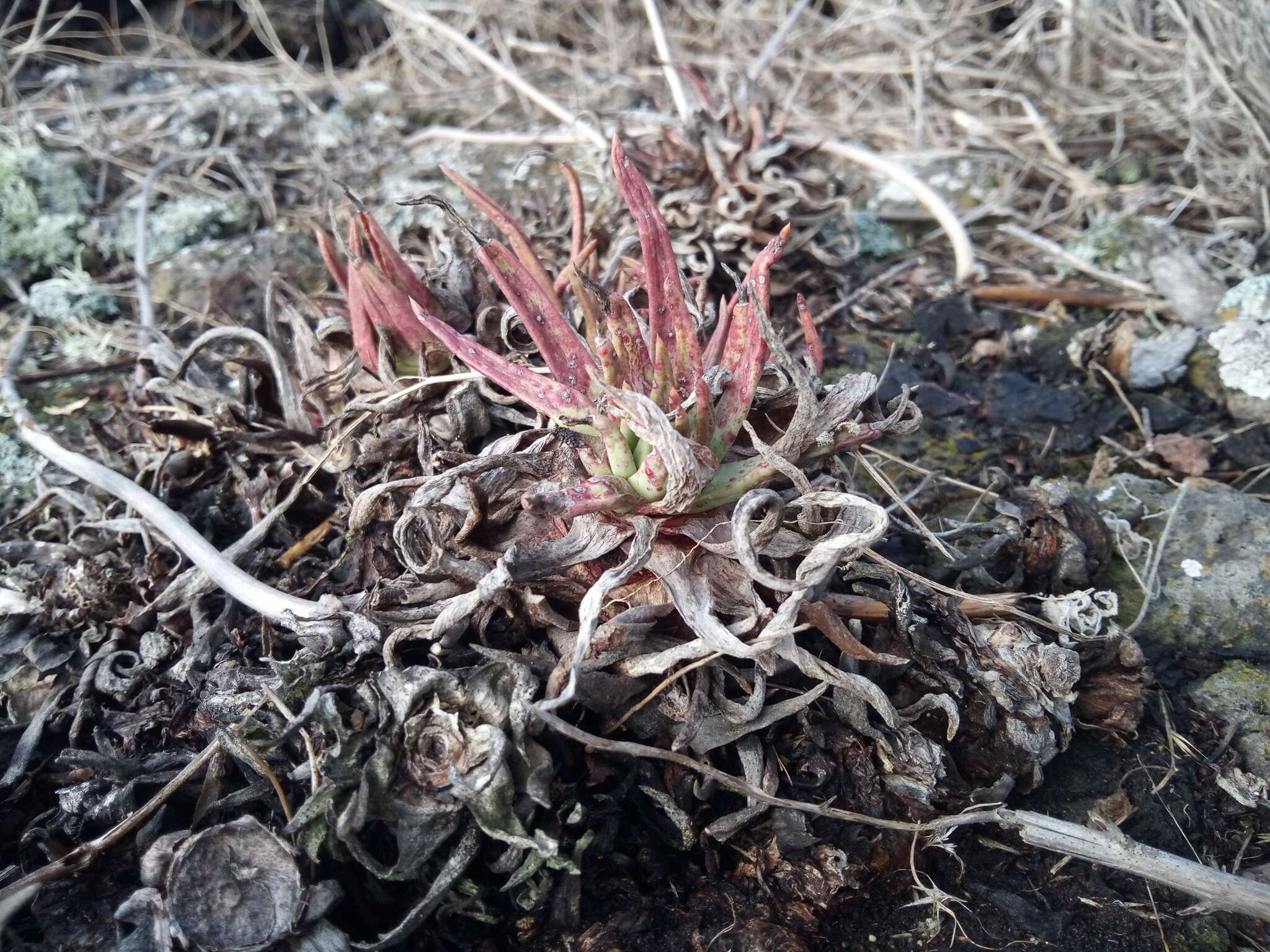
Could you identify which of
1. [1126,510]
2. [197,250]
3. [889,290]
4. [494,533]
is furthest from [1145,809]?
[197,250]

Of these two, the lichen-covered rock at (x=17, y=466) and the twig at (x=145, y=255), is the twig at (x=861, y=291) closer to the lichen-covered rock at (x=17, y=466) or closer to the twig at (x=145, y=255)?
the twig at (x=145, y=255)

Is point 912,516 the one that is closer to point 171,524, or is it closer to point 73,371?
point 171,524

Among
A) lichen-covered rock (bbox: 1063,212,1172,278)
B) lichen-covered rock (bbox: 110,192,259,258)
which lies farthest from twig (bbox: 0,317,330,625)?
lichen-covered rock (bbox: 1063,212,1172,278)

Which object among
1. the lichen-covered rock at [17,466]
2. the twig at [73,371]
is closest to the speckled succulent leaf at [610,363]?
the lichen-covered rock at [17,466]

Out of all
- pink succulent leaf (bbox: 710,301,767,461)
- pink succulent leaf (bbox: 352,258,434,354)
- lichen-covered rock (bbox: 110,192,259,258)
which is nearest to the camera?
pink succulent leaf (bbox: 710,301,767,461)

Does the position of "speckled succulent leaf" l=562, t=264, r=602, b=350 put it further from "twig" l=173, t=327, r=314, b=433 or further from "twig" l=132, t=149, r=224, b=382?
"twig" l=132, t=149, r=224, b=382
